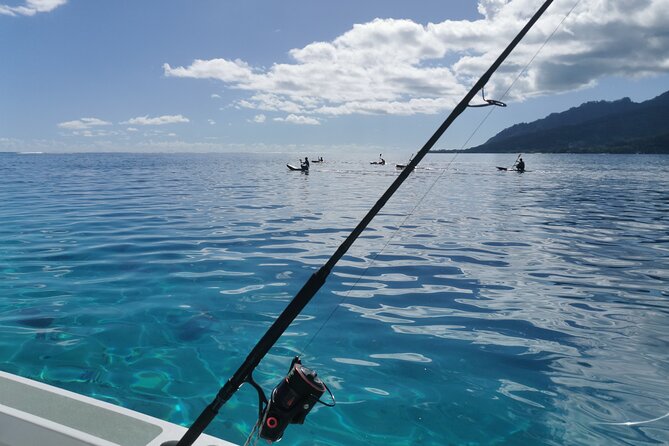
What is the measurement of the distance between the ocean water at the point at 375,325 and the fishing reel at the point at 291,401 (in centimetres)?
243

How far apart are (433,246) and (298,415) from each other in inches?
460

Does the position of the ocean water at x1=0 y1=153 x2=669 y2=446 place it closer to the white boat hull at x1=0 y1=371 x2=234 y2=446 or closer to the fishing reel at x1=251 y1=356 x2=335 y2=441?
the white boat hull at x1=0 y1=371 x2=234 y2=446

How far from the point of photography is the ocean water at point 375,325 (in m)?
5.36

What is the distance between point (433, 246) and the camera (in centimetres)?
1397

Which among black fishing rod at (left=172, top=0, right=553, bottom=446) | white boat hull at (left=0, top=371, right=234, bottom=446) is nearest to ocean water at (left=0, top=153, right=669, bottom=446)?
white boat hull at (left=0, top=371, right=234, bottom=446)

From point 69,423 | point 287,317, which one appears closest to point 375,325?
point 69,423

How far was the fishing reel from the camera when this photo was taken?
264 centimetres

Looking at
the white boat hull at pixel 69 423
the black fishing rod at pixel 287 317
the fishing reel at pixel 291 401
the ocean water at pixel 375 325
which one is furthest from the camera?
the ocean water at pixel 375 325

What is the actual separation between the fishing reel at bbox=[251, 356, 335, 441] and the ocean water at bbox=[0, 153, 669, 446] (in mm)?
2433

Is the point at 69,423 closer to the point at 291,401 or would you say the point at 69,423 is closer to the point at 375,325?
the point at 291,401

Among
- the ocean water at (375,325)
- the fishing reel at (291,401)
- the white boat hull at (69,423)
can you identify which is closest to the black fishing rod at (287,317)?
the fishing reel at (291,401)

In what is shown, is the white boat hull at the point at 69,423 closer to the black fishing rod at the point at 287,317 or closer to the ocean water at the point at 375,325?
the black fishing rod at the point at 287,317

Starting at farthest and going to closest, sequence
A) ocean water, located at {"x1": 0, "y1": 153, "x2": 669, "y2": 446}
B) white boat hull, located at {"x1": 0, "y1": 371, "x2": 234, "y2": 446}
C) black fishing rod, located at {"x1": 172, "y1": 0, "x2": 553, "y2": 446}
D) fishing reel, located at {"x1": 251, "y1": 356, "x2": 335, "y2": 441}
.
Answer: ocean water, located at {"x1": 0, "y1": 153, "x2": 669, "y2": 446}
white boat hull, located at {"x1": 0, "y1": 371, "x2": 234, "y2": 446}
black fishing rod, located at {"x1": 172, "y1": 0, "x2": 553, "y2": 446}
fishing reel, located at {"x1": 251, "y1": 356, "x2": 335, "y2": 441}

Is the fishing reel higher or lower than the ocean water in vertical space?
higher
